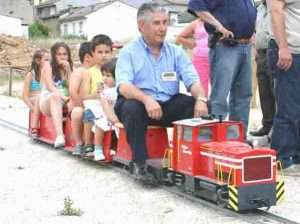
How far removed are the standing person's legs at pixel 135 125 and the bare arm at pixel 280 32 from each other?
1.34 meters

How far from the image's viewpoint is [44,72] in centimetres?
945

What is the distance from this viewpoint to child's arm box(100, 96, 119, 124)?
293 inches

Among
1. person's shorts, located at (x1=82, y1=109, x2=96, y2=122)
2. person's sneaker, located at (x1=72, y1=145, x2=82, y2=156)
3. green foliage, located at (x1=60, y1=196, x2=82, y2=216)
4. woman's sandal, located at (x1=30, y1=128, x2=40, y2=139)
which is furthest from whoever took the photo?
woman's sandal, located at (x1=30, y1=128, x2=40, y2=139)

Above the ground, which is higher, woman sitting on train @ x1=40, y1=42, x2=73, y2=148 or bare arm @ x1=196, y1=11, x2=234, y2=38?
bare arm @ x1=196, y1=11, x2=234, y2=38

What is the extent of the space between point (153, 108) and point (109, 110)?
1413mm

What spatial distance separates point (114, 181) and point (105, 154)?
2.54 feet

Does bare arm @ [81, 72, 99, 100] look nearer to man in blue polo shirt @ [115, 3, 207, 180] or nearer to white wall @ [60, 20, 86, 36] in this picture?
man in blue polo shirt @ [115, 3, 207, 180]

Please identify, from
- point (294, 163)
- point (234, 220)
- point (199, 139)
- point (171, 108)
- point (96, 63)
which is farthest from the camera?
point (96, 63)

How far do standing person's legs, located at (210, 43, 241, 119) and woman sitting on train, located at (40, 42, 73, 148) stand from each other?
2.21 metres

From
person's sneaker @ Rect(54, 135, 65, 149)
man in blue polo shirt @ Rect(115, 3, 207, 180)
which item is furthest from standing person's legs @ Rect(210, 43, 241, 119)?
person's sneaker @ Rect(54, 135, 65, 149)

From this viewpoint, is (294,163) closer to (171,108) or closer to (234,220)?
(171,108)

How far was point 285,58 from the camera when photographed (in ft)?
22.1

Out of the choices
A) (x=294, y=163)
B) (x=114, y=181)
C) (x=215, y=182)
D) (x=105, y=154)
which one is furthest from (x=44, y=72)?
(x=215, y=182)

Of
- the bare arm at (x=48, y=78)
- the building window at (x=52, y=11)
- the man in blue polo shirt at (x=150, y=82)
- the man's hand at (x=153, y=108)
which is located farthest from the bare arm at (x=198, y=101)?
the building window at (x=52, y=11)
